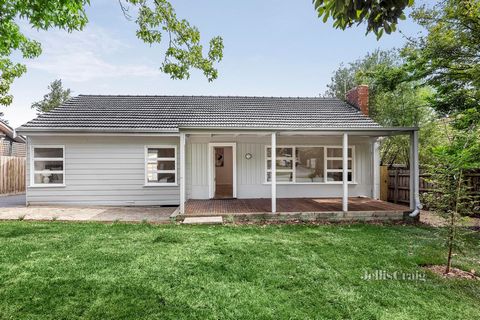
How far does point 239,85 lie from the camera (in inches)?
837

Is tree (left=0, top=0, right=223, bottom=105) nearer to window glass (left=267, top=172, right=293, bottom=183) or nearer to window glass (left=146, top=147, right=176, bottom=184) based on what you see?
window glass (left=146, top=147, right=176, bottom=184)

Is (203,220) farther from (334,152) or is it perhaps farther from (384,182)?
(384,182)

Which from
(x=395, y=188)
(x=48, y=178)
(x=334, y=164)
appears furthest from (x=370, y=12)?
(x=48, y=178)

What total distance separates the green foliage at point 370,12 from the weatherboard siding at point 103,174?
335 inches

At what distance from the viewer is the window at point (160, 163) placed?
10.8 meters

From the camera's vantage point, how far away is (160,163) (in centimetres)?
1083

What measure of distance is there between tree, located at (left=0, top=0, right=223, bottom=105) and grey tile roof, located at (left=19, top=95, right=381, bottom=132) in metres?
4.65

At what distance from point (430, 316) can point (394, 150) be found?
12991mm

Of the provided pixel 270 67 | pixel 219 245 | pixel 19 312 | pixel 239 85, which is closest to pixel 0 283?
pixel 19 312

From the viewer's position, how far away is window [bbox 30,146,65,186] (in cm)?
1044

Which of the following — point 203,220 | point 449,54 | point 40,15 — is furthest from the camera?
point 449,54

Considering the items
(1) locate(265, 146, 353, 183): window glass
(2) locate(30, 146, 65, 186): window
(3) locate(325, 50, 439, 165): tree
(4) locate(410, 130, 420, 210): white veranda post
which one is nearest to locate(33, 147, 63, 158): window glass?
(2) locate(30, 146, 65, 186): window

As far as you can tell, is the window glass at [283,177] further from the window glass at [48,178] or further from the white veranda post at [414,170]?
the window glass at [48,178]

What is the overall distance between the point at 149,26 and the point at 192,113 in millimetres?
6987
